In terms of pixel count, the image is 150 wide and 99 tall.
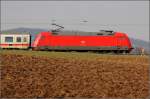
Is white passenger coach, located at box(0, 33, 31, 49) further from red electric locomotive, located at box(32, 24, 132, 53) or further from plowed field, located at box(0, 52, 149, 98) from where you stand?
plowed field, located at box(0, 52, 149, 98)

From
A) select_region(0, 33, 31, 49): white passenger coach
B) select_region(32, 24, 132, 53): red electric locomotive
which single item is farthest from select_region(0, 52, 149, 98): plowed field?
select_region(0, 33, 31, 49): white passenger coach

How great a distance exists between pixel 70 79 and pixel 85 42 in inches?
1327

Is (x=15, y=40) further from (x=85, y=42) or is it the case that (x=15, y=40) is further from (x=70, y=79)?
(x=70, y=79)

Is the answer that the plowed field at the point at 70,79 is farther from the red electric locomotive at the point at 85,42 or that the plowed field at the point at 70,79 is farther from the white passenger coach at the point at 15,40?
the white passenger coach at the point at 15,40

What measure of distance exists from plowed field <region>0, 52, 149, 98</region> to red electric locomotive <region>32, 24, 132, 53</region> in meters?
26.5

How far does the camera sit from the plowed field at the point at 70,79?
1995cm

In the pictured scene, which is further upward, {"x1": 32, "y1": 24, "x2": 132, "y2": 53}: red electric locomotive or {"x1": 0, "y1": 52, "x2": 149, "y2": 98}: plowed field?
{"x1": 32, "y1": 24, "x2": 132, "y2": 53}: red electric locomotive

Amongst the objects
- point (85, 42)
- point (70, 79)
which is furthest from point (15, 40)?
point (70, 79)

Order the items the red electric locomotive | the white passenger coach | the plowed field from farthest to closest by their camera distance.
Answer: the white passenger coach → the red electric locomotive → the plowed field

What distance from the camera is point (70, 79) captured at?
899 inches

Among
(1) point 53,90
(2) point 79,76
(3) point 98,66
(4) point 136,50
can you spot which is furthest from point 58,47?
(1) point 53,90

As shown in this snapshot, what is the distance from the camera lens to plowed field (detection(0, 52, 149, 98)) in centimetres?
1995

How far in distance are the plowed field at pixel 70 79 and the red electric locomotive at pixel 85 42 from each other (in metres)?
26.5

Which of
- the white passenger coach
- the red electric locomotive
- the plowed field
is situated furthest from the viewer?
the white passenger coach
